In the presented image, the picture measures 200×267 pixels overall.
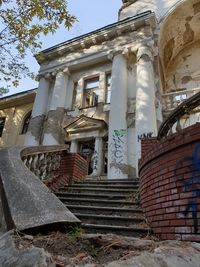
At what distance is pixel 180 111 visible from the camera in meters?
3.48

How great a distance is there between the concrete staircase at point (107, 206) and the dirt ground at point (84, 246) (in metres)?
1.57

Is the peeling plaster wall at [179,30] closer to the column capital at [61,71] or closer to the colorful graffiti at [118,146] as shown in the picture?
the column capital at [61,71]

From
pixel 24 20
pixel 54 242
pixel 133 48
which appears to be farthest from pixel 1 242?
pixel 133 48

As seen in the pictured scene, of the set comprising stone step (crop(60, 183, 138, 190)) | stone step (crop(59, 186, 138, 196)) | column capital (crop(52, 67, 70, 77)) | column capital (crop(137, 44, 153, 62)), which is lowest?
stone step (crop(59, 186, 138, 196))

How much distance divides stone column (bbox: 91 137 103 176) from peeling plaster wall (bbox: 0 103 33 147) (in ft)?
24.3

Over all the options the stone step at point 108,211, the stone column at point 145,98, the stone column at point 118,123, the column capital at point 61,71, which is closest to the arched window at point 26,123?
the column capital at point 61,71

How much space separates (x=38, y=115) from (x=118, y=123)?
5059 mm

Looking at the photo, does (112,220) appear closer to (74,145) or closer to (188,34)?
(74,145)

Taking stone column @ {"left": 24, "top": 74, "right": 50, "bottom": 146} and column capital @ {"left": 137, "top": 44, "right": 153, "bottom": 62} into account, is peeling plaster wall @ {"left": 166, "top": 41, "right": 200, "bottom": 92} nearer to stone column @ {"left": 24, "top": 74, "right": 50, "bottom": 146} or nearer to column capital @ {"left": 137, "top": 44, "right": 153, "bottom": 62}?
column capital @ {"left": 137, "top": 44, "right": 153, "bottom": 62}

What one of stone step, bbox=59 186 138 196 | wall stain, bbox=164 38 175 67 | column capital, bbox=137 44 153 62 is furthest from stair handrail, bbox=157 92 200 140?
wall stain, bbox=164 38 175 67

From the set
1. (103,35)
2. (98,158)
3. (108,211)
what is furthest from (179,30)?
(108,211)

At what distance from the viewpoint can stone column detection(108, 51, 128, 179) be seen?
10.1 m

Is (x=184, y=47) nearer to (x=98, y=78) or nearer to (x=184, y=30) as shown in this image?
(x=184, y=30)

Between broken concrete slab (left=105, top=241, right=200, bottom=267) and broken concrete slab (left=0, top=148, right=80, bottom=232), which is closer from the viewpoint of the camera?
broken concrete slab (left=105, top=241, right=200, bottom=267)
